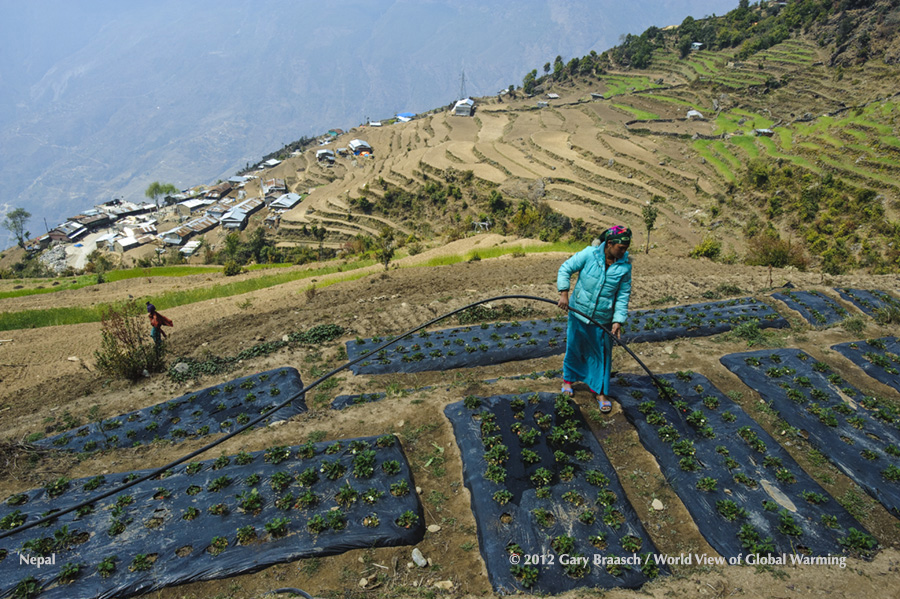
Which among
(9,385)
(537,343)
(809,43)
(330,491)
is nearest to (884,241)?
(537,343)

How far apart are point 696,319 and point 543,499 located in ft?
19.4

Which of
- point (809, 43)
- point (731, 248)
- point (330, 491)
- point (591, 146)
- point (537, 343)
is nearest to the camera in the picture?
point (330, 491)

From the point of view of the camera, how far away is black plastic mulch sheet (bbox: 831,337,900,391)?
6.42 metres

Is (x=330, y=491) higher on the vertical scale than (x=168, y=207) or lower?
lower

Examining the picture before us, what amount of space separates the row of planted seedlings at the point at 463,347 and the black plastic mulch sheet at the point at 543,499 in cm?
177

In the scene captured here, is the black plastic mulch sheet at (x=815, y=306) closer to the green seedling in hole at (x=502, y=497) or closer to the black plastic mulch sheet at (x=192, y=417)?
the green seedling in hole at (x=502, y=497)

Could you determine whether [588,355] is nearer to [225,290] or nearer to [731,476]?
[731,476]

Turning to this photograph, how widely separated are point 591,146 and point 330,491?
3515cm

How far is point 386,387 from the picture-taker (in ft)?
22.5

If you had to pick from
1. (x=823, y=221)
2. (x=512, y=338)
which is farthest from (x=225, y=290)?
(x=823, y=221)

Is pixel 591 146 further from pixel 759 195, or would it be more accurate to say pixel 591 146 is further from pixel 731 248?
pixel 731 248

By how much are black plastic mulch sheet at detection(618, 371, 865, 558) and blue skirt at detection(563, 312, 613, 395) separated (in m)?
0.53

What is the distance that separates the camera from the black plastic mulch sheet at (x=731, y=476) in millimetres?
4020

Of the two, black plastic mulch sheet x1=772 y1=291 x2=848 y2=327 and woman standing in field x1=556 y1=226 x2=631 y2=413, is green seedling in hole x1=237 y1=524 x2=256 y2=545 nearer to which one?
woman standing in field x1=556 y1=226 x2=631 y2=413
